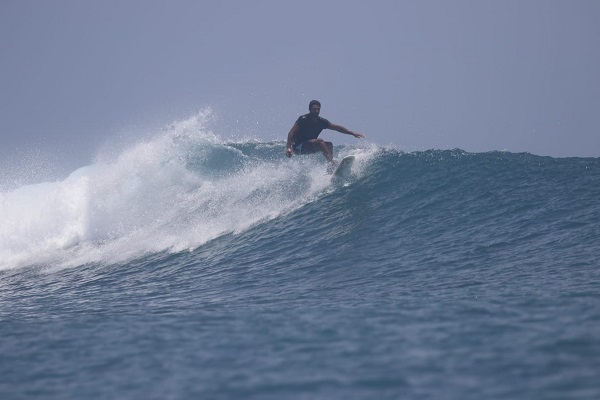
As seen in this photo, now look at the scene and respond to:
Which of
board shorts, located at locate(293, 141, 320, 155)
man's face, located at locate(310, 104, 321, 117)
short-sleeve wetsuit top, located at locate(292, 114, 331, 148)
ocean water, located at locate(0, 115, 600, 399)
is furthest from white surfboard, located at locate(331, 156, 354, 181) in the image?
man's face, located at locate(310, 104, 321, 117)

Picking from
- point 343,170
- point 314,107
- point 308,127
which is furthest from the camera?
A: point 343,170

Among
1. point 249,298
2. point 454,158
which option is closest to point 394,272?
point 249,298

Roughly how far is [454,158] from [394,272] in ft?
24.1

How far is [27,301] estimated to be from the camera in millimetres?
8391

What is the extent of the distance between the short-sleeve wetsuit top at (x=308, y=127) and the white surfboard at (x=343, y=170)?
107cm

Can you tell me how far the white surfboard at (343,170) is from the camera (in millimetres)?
13133

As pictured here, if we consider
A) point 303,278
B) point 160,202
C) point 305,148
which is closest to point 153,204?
point 160,202

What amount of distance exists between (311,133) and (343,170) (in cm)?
139

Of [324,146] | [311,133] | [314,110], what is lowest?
[324,146]

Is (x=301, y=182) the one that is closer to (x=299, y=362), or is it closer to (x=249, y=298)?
(x=249, y=298)

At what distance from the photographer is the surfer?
12.5 meters

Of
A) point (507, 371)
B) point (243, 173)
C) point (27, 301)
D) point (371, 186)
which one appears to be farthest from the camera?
point (243, 173)

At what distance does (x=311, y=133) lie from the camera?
1268 cm

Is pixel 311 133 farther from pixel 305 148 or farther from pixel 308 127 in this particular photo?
pixel 305 148
